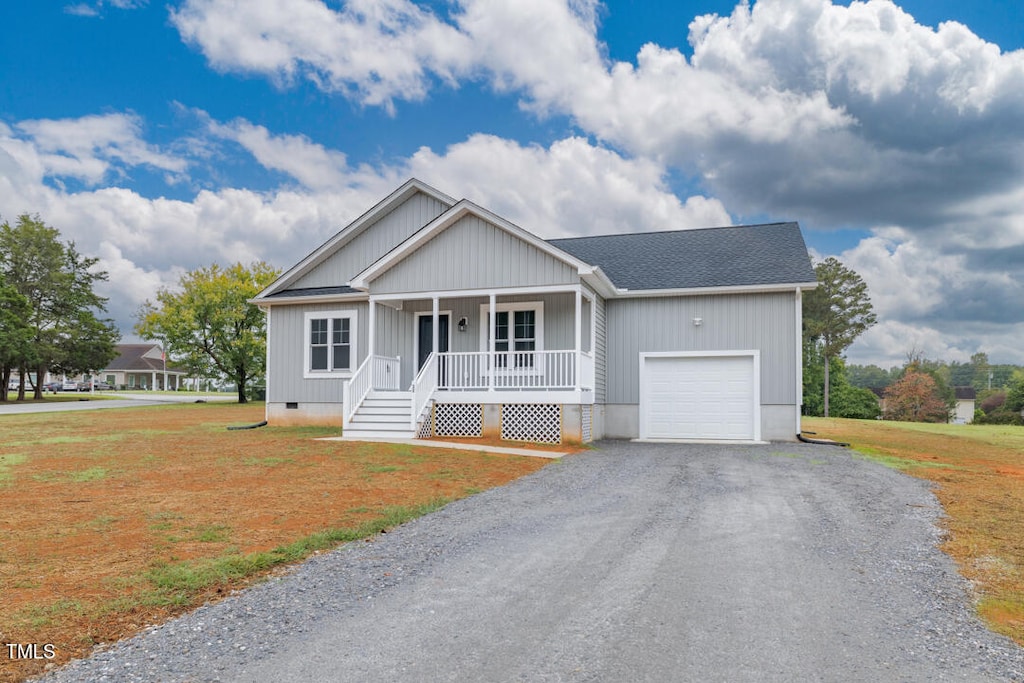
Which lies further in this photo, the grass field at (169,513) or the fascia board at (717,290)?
the fascia board at (717,290)

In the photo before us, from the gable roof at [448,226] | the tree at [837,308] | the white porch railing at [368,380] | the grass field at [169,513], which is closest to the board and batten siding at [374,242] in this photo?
the gable roof at [448,226]

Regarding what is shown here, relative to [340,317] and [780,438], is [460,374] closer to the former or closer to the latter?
[340,317]

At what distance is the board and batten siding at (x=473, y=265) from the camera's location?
14.8 meters

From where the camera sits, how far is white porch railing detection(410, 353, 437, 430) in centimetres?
1483

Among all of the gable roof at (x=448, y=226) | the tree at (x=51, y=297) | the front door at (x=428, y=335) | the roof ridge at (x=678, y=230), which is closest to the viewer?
the gable roof at (x=448, y=226)

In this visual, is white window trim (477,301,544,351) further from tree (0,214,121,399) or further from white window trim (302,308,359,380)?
tree (0,214,121,399)

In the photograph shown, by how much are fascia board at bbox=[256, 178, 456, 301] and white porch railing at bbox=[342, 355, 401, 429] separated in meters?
4.03

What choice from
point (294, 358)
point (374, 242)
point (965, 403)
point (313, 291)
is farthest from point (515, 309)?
point (965, 403)

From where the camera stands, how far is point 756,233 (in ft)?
60.1

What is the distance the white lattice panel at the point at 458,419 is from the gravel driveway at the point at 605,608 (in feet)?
24.8

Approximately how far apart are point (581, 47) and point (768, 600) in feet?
60.5

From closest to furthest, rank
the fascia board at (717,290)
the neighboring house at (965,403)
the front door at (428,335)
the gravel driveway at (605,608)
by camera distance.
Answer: the gravel driveway at (605,608), the fascia board at (717,290), the front door at (428,335), the neighboring house at (965,403)

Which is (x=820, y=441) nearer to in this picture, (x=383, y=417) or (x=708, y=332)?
(x=708, y=332)

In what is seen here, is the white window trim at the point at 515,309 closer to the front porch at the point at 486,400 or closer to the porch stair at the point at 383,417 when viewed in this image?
the front porch at the point at 486,400
